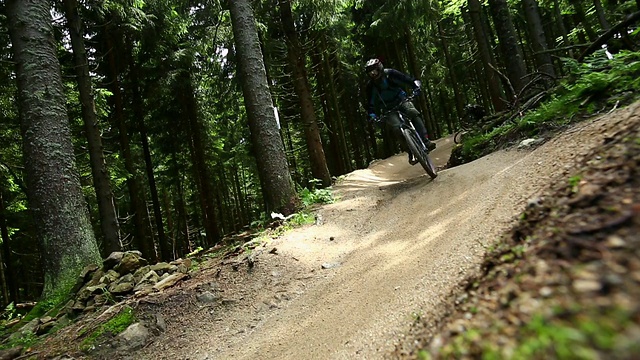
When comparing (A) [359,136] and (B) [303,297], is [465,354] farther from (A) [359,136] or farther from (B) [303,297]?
(A) [359,136]

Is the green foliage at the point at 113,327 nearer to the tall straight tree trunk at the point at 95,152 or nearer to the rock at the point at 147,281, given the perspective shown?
the rock at the point at 147,281

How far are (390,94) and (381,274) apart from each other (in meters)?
4.38

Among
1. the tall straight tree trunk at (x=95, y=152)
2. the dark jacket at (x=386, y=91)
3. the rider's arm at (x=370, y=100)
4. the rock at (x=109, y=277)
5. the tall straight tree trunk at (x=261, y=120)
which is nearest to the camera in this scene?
the rock at (x=109, y=277)

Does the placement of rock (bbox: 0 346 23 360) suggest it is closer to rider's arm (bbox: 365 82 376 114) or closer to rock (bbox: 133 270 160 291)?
rock (bbox: 133 270 160 291)

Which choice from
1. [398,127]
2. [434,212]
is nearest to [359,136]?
[398,127]

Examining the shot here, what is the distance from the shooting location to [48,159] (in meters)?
5.13

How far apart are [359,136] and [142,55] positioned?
21.0 m

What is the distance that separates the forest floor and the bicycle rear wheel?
0.35 meters

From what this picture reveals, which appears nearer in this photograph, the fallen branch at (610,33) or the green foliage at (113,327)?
the green foliage at (113,327)

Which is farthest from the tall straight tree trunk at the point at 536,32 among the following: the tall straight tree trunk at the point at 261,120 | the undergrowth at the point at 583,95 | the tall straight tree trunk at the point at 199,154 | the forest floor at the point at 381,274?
the tall straight tree trunk at the point at 199,154

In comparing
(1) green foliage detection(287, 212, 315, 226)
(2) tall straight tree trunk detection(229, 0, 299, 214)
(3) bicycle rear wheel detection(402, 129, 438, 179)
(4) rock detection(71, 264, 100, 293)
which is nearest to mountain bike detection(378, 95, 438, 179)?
(3) bicycle rear wheel detection(402, 129, 438, 179)

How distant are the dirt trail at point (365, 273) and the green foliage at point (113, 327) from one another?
32 cm

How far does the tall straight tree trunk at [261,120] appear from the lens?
21.0 ft

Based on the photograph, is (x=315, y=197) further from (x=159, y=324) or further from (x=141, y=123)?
(x=141, y=123)
